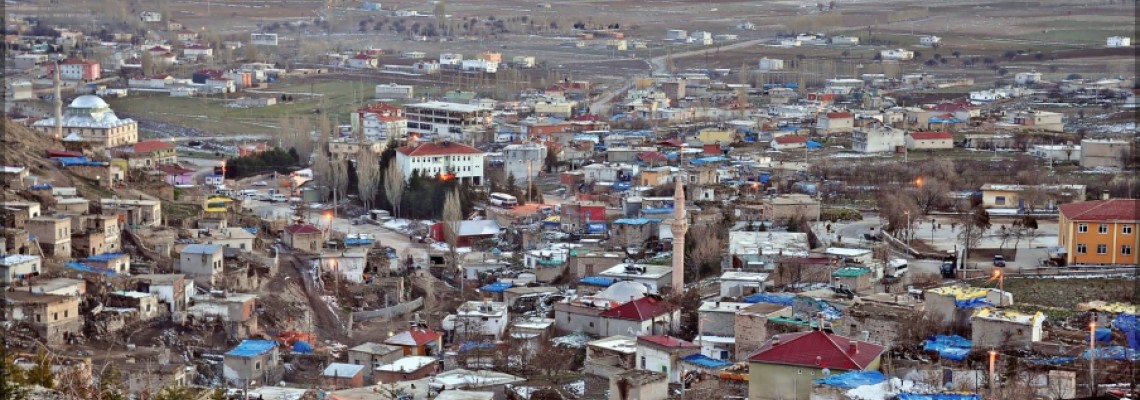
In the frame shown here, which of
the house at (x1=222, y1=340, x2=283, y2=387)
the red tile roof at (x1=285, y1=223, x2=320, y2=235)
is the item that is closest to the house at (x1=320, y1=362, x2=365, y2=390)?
the house at (x1=222, y1=340, x2=283, y2=387)

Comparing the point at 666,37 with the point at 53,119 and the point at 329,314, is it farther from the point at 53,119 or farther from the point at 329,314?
the point at 329,314

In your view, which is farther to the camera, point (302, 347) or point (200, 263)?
point (200, 263)

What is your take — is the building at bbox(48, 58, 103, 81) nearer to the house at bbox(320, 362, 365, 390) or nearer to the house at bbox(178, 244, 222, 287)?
the house at bbox(178, 244, 222, 287)

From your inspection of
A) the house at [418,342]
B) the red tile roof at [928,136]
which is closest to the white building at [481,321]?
the house at [418,342]

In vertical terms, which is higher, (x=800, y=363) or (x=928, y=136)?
(x=800, y=363)

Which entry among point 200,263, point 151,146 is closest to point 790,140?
point 151,146

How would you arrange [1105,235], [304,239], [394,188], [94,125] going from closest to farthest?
Answer: [1105,235] → [304,239] → [394,188] → [94,125]

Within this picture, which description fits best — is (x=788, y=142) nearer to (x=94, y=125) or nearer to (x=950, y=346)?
(x=94, y=125)
